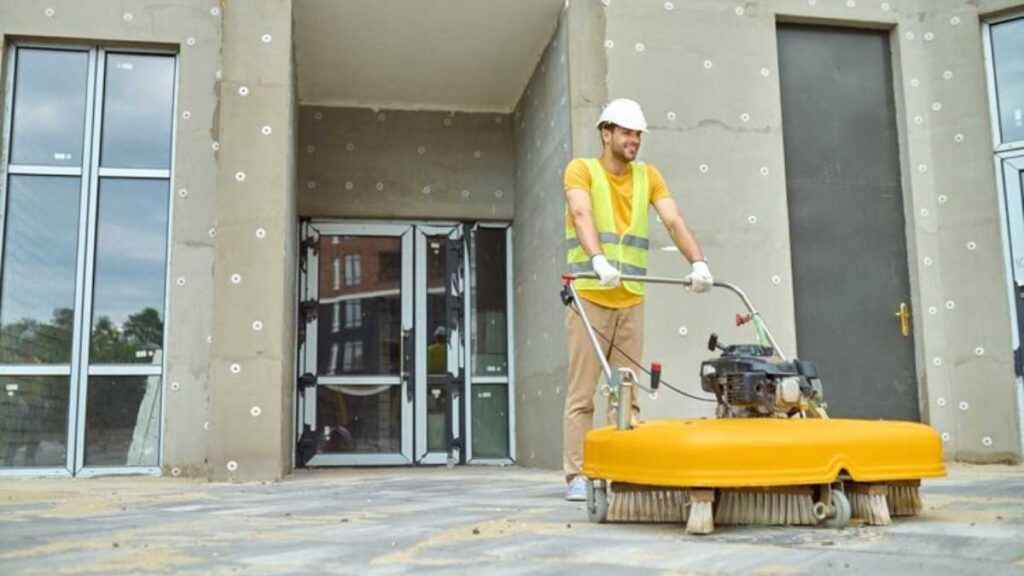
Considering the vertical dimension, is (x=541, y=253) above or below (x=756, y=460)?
above

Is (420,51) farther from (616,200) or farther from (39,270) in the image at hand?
(616,200)

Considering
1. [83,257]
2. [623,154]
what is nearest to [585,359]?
[623,154]

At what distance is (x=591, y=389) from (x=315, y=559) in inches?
68.4

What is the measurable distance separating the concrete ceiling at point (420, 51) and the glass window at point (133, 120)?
104cm

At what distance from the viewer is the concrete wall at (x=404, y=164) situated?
7566 millimetres

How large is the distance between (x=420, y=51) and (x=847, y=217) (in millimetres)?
3118

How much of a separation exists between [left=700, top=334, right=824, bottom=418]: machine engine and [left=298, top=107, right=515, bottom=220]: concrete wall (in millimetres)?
4952

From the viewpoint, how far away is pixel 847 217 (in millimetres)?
6250

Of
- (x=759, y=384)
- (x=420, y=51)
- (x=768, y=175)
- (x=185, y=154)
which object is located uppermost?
(x=420, y=51)

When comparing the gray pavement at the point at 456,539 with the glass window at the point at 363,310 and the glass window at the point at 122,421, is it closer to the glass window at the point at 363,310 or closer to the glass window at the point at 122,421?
the glass window at the point at 122,421

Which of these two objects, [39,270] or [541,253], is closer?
[39,270]

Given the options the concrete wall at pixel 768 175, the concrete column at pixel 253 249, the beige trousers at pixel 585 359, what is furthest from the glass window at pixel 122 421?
the beige trousers at pixel 585 359

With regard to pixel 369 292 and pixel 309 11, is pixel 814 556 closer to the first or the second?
pixel 309 11

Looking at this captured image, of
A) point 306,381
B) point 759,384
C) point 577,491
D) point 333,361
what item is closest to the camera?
point 759,384
